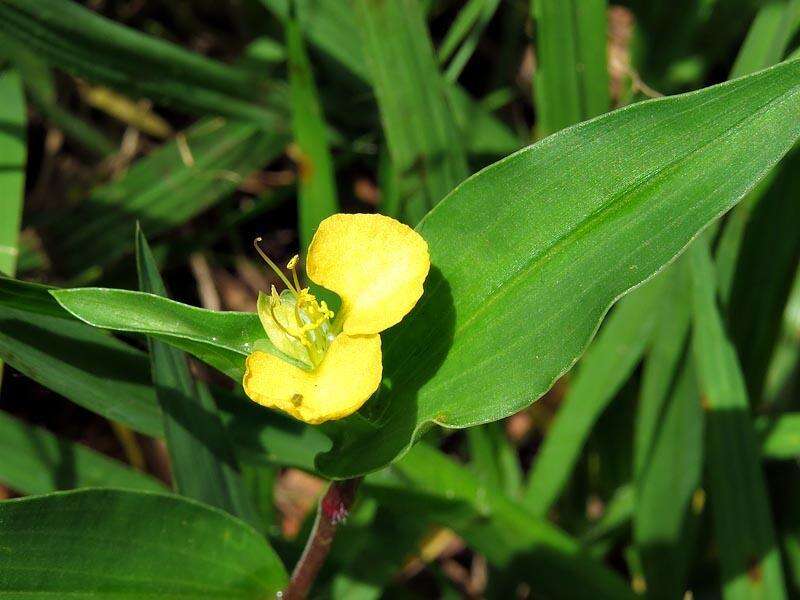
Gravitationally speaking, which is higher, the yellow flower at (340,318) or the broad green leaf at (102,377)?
the yellow flower at (340,318)

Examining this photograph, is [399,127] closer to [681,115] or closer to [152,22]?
[681,115]

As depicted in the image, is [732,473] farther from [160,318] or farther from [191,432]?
[160,318]

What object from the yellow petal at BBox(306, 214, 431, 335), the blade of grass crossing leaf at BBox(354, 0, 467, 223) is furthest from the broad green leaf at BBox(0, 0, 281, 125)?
the yellow petal at BBox(306, 214, 431, 335)

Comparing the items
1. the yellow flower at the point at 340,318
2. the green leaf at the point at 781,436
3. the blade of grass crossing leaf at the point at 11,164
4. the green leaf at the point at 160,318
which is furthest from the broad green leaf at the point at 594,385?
the blade of grass crossing leaf at the point at 11,164

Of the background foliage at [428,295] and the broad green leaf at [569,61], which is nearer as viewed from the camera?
the background foliage at [428,295]

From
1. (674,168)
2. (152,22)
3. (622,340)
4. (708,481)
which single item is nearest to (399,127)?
(622,340)

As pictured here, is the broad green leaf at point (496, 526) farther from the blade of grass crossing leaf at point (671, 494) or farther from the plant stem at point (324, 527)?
the plant stem at point (324, 527)

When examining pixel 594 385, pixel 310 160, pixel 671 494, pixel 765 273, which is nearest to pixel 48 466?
pixel 310 160
